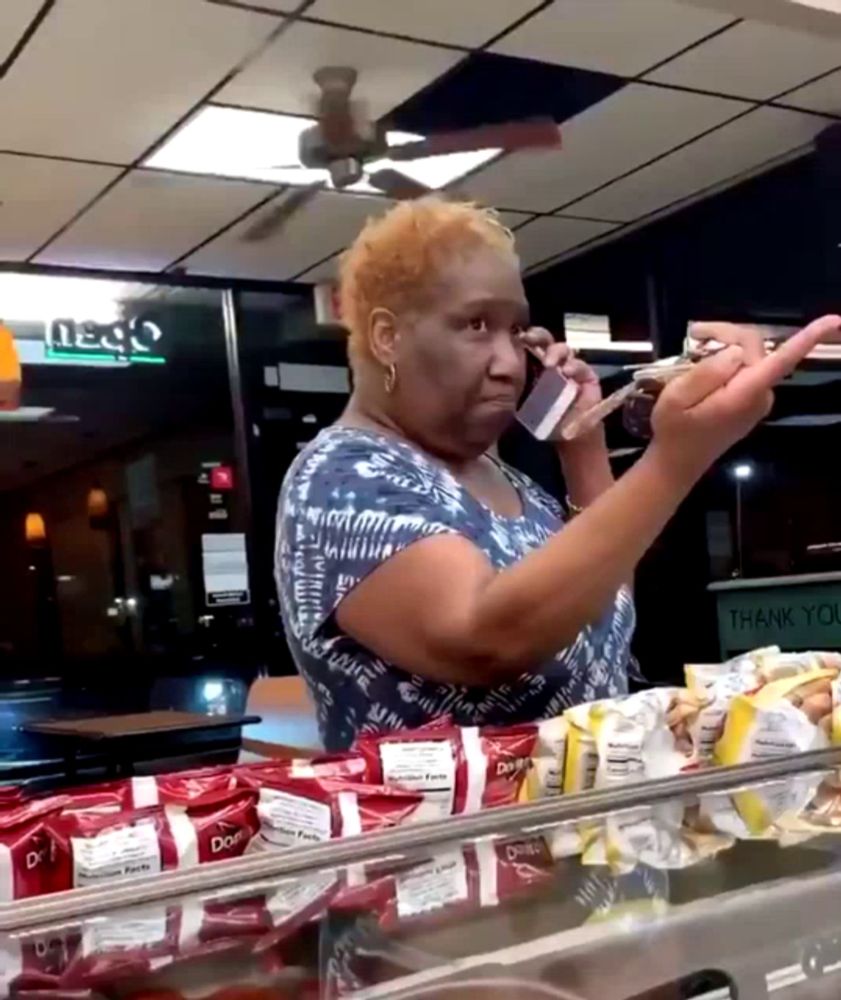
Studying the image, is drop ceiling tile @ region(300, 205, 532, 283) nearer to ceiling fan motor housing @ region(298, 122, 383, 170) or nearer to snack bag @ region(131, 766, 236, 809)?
ceiling fan motor housing @ region(298, 122, 383, 170)

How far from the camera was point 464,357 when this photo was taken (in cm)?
77

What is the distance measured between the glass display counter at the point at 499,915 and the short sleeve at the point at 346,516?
181mm

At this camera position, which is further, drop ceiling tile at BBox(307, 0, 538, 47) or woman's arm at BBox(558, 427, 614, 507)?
drop ceiling tile at BBox(307, 0, 538, 47)

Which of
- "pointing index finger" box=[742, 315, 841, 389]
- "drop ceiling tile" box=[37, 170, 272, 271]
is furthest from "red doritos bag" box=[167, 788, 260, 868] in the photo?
"drop ceiling tile" box=[37, 170, 272, 271]

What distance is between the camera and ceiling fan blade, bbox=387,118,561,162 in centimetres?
315

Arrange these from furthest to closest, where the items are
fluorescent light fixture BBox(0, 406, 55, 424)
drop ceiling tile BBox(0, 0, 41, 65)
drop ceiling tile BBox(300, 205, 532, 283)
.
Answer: fluorescent light fixture BBox(0, 406, 55, 424) < drop ceiling tile BBox(300, 205, 532, 283) < drop ceiling tile BBox(0, 0, 41, 65)

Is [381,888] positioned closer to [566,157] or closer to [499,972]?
[499,972]

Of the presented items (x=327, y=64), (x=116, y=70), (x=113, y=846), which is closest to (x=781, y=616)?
(x=327, y=64)

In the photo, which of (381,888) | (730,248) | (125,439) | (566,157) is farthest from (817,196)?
(381,888)

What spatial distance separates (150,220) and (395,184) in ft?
3.01

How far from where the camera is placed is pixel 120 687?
465 centimetres

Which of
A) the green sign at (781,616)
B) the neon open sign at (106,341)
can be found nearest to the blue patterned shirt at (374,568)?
the green sign at (781,616)

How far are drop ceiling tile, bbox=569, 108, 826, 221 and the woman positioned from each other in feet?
9.82

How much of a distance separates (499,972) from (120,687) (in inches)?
171
